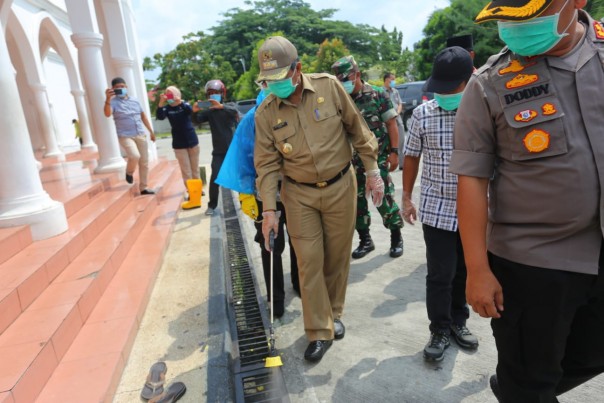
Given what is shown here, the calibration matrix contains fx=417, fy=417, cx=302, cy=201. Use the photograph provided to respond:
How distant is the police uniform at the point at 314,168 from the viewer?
8.34ft

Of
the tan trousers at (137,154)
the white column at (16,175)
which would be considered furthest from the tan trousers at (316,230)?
the tan trousers at (137,154)

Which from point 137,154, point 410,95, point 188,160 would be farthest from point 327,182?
point 410,95

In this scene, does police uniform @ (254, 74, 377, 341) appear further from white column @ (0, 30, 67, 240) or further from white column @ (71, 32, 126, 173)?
white column @ (71, 32, 126, 173)

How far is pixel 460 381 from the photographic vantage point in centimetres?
231

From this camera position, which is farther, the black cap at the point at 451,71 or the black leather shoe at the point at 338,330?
the black leather shoe at the point at 338,330

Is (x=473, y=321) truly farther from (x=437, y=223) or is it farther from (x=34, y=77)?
(x=34, y=77)

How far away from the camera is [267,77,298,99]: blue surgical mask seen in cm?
243

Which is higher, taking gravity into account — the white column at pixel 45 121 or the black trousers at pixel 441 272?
the white column at pixel 45 121

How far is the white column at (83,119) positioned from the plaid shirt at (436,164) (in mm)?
12299

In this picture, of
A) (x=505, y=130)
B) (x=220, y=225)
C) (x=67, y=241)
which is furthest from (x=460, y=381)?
(x=220, y=225)

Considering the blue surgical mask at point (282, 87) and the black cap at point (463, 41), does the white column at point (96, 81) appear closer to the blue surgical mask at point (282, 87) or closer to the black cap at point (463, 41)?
the blue surgical mask at point (282, 87)

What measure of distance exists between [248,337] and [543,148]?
230 cm

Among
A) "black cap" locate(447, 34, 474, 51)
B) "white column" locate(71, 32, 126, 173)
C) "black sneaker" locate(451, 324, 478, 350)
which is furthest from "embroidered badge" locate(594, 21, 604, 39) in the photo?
"white column" locate(71, 32, 126, 173)

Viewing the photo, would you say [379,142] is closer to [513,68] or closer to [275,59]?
[275,59]
